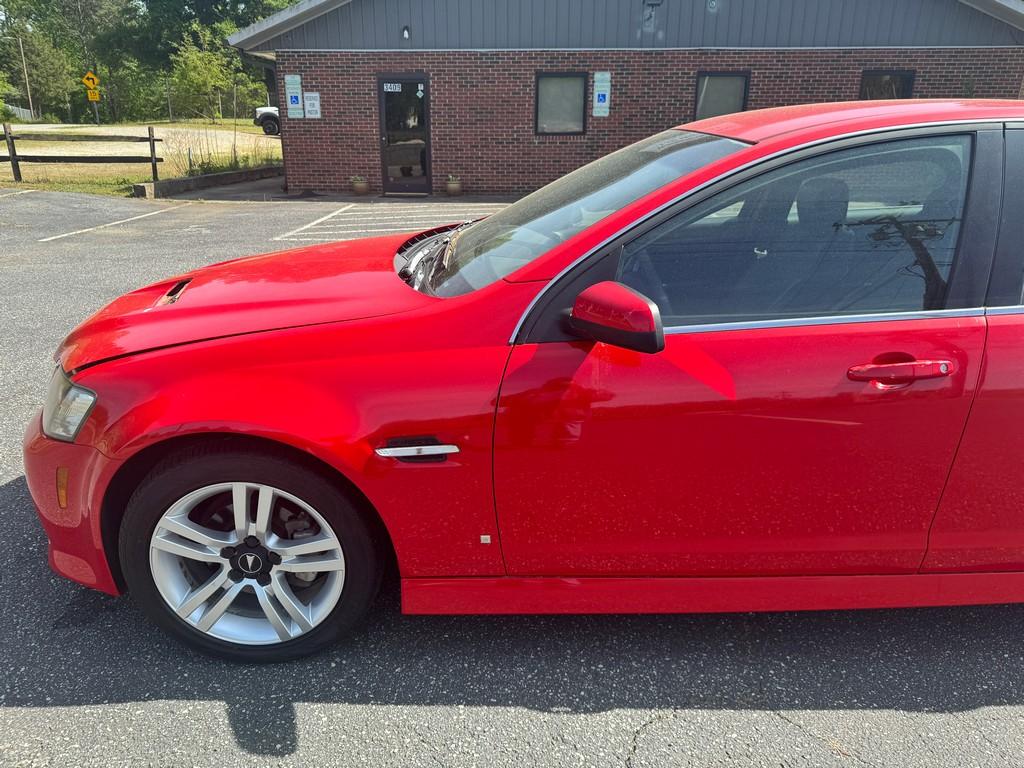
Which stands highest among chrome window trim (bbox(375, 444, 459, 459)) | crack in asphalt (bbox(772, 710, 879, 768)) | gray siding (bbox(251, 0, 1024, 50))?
gray siding (bbox(251, 0, 1024, 50))

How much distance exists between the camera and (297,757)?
196 cm

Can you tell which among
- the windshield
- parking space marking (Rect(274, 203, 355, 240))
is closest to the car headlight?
the windshield

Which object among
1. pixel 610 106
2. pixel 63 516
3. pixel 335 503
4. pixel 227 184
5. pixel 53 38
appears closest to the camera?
pixel 335 503

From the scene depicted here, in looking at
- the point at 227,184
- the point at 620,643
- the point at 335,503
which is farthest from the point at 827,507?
the point at 227,184

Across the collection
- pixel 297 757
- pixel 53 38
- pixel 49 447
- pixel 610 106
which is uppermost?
pixel 53 38

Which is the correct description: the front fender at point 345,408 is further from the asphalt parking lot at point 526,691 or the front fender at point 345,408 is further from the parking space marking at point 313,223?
the parking space marking at point 313,223

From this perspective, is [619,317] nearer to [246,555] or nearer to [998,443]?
[998,443]

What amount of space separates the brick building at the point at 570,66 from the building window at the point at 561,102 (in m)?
0.03

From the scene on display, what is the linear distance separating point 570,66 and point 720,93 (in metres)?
3.33

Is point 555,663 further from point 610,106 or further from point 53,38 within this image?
point 53,38

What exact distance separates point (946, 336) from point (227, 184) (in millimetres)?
18628

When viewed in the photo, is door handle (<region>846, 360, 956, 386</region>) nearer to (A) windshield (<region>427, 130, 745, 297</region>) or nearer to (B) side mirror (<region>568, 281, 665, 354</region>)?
(B) side mirror (<region>568, 281, 665, 354</region>)

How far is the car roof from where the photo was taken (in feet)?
6.79

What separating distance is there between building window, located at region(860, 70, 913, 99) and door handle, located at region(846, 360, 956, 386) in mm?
15854
